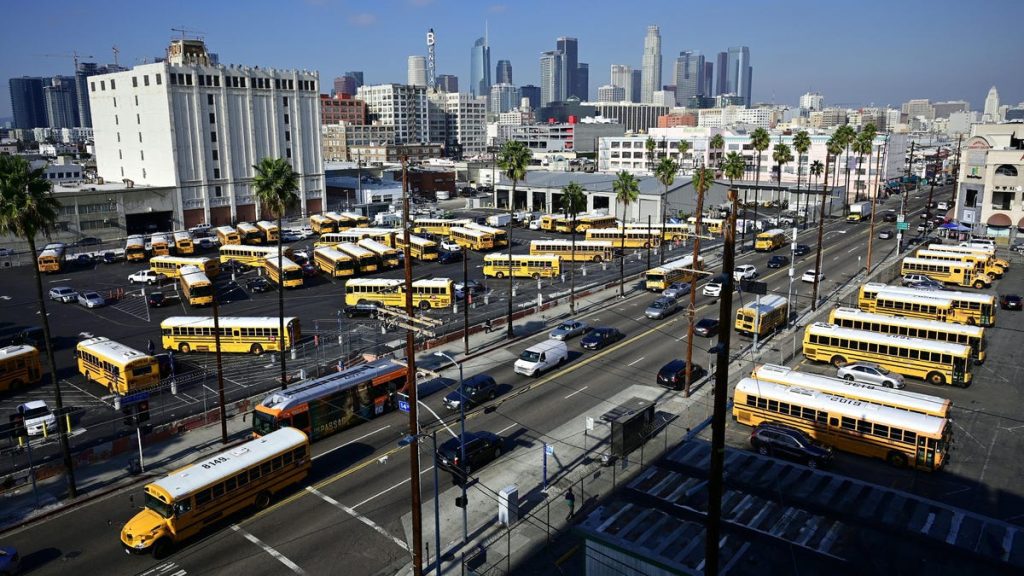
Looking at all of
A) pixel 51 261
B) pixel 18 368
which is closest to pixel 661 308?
pixel 18 368

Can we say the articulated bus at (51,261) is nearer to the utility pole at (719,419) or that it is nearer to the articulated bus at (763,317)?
the articulated bus at (763,317)

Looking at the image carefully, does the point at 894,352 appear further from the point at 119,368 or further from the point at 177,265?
the point at 177,265

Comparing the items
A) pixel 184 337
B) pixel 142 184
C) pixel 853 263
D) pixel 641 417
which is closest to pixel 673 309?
pixel 641 417

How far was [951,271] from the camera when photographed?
224 ft

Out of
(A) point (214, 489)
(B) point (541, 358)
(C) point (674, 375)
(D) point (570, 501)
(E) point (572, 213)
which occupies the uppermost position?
(E) point (572, 213)

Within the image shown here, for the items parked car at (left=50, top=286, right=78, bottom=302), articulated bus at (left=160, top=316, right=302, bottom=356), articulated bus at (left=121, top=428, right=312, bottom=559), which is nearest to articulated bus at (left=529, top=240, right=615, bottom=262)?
articulated bus at (left=160, top=316, right=302, bottom=356)

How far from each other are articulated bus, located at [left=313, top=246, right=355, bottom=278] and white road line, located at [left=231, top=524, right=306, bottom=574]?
158 ft

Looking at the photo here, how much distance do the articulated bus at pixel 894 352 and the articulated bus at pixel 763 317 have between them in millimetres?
4790

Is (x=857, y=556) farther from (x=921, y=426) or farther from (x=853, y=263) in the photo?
(x=853, y=263)

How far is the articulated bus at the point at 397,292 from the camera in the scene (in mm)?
60938

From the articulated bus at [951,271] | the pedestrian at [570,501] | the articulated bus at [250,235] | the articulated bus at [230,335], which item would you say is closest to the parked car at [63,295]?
the articulated bus at [230,335]

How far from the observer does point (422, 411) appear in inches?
1551

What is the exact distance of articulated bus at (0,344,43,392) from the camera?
43.0 metres

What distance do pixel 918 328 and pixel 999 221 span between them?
203ft
